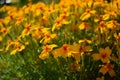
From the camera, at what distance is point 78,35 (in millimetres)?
3775

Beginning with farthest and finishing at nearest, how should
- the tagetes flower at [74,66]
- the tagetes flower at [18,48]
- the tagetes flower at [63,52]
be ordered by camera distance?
the tagetes flower at [18,48] → the tagetes flower at [74,66] → the tagetes flower at [63,52]

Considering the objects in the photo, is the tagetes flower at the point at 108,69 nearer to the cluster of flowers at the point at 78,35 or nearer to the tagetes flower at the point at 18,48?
the cluster of flowers at the point at 78,35

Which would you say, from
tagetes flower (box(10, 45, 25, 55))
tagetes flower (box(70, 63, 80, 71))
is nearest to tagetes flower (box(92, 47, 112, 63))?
tagetes flower (box(70, 63, 80, 71))

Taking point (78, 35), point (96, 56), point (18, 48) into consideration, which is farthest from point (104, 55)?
point (18, 48)

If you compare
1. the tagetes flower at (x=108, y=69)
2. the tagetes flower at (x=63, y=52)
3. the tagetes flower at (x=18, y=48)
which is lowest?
the tagetes flower at (x=108, y=69)

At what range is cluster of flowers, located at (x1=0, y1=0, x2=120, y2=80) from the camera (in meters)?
3.20

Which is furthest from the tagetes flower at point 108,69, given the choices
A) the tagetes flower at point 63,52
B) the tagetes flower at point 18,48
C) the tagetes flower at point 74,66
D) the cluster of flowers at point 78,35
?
Result: the tagetes flower at point 18,48

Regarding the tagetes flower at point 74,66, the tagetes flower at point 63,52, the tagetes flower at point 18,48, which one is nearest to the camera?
the tagetes flower at point 63,52

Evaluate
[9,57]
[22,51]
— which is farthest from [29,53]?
[9,57]

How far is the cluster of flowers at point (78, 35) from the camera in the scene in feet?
10.5

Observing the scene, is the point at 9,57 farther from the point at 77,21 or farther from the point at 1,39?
the point at 77,21

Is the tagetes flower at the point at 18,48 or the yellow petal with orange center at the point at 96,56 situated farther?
the tagetes flower at the point at 18,48

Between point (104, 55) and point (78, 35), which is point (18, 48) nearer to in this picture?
point (78, 35)

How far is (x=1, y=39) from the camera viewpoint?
4461mm
